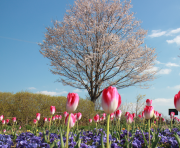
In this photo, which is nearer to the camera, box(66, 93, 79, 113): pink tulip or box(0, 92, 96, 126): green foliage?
box(66, 93, 79, 113): pink tulip

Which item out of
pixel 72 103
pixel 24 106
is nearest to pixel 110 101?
pixel 72 103

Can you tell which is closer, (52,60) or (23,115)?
(23,115)

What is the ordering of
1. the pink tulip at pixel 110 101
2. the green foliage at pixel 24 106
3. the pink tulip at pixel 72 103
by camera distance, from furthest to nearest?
the green foliage at pixel 24 106 < the pink tulip at pixel 72 103 < the pink tulip at pixel 110 101

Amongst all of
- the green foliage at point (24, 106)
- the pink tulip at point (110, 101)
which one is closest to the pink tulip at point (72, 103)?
the pink tulip at point (110, 101)

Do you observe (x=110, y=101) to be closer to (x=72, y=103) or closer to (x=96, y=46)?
(x=72, y=103)

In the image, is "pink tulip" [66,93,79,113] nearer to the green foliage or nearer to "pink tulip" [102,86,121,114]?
"pink tulip" [102,86,121,114]

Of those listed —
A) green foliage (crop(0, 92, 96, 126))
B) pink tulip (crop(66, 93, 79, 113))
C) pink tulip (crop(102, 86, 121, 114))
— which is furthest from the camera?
green foliage (crop(0, 92, 96, 126))

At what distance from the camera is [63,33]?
1307cm

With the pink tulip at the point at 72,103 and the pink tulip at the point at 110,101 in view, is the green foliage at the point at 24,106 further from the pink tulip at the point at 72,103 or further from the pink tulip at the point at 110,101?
the pink tulip at the point at 110,101

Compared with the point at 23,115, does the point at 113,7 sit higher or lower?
higher

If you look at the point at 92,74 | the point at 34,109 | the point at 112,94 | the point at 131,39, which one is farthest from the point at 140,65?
the point at 112,94

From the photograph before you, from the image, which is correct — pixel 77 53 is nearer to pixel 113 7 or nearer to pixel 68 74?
pixel 68 74

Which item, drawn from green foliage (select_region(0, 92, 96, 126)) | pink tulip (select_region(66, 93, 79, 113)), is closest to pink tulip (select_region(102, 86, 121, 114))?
pink tulip (select_region(66, 93, 79, 113))

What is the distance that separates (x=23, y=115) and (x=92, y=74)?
21.5 feet
